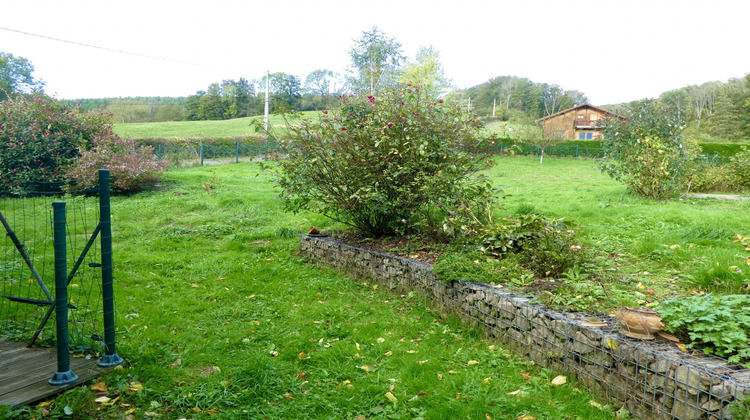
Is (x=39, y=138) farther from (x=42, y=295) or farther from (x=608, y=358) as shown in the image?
(x=608, y=358)

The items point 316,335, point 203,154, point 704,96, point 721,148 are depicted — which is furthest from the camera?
point 704,96

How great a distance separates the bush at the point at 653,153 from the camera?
9062 mm

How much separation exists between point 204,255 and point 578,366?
5.35 m

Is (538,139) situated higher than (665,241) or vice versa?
(538,139)

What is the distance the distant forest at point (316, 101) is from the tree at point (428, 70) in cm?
827

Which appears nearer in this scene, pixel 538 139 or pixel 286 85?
pixel 538 139

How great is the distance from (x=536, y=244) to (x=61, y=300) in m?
4.14

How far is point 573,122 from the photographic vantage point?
3544 cm

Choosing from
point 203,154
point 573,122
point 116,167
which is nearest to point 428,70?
point 573,122

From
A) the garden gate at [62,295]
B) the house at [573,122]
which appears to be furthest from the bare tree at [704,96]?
the garden gate at [62,295]

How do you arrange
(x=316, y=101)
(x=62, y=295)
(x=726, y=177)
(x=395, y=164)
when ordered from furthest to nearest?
1. (x=316, y=101)
2. (x=726, y=177)
3. (x=395, y=164)
4. (x=62, y=295)

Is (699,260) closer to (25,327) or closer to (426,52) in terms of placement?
(25,327)

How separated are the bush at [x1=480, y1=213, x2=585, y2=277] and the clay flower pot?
1196 mm

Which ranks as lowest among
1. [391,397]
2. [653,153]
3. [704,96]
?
[391,397]
